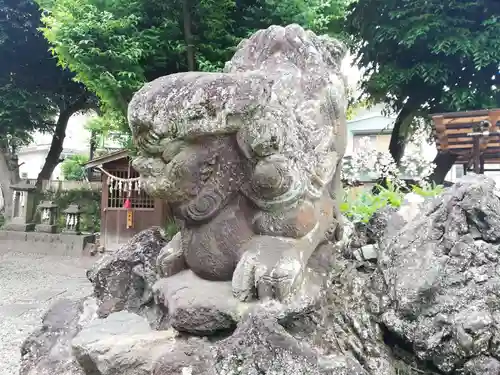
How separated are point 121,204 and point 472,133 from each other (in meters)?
6.58

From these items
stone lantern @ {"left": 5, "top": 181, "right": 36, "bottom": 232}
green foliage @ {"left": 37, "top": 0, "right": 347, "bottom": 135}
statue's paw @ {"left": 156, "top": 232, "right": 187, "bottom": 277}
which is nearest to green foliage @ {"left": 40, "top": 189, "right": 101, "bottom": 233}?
stone lantern @ {"left": 5, "top": 181, "right": 36, "bottom": 232}

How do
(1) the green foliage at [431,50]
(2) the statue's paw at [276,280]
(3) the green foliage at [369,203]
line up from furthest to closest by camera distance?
1. (1) the green foliage at [431,50]
2. (3) the green foliage at [369,203]
3. (2) the statue's paw at [276,280]

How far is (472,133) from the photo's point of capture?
4.62 meters

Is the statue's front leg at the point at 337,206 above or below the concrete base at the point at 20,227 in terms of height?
above

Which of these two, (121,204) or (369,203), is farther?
(121,204)

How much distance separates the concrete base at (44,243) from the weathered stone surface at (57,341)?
314 inches

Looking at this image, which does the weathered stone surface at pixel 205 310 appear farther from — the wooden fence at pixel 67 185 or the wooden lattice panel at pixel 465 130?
the wooden fence at pixel 67 185

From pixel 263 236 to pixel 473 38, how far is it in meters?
6.57

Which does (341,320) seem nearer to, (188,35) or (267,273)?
(267,273)

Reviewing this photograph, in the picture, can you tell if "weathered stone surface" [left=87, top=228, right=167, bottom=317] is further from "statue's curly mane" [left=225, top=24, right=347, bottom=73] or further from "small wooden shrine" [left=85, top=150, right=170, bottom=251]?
"small wooden shrine" [left=85, top=150, right=170, bottom=251]

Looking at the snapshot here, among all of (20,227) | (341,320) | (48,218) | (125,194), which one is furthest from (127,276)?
(20,227)

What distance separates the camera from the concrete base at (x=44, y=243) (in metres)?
9.82

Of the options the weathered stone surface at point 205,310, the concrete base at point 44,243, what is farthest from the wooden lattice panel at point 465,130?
the concrete base at point 44,243

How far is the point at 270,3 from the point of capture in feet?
18.3
